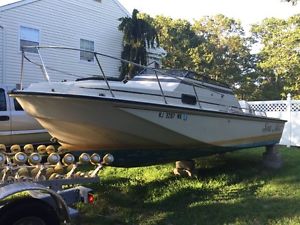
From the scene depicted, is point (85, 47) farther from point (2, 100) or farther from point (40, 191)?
point (40, 191)

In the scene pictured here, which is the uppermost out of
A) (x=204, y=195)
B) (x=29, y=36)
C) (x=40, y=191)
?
(x=29, y=36)

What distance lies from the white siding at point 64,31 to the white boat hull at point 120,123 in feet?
32.5

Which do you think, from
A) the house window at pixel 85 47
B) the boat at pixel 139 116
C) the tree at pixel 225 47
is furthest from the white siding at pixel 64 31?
the tree at pixel 225 47

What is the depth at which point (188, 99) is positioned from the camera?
8055 millimetres

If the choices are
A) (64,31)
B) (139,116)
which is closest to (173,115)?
(139,116)

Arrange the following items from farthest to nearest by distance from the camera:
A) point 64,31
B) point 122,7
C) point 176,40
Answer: point 176,40
point 122,7
point 64,31

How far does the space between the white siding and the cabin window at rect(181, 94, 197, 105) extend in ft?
31.5

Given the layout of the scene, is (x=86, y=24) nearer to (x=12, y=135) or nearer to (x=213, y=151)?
(x=12, y=135)

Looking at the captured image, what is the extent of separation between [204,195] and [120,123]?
2292mm

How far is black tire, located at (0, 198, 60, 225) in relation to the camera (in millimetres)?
4816

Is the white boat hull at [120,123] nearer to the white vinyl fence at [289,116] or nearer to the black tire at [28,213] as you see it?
the black tire at [28,213]

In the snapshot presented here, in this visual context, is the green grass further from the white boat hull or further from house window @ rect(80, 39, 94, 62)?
house window @ rect(80, 39, 94, 62)

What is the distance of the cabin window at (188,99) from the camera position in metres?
7.98

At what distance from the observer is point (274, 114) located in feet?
48.6
